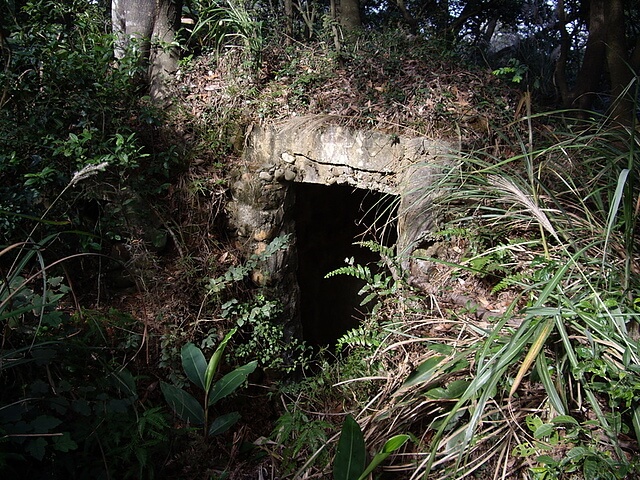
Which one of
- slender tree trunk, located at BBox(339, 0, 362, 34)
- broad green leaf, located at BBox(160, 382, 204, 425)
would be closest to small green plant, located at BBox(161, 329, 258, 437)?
broad green leaf, located at BBox(160, 382, 204, 425)

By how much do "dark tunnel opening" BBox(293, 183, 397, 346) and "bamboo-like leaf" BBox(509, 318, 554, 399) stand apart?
3.20 meters

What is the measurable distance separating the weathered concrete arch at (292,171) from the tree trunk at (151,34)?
113 cm

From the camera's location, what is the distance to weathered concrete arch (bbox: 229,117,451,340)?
3.67 meters

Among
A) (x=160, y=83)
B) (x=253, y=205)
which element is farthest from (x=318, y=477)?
(x=160, y=83)

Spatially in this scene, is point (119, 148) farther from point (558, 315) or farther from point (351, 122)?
point (558, 315)

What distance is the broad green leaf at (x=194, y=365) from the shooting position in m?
2.66

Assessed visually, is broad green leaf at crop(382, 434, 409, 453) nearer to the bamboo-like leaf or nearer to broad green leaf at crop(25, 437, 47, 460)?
the bamboo-like leaf

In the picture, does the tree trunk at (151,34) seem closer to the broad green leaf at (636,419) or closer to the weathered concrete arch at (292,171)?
the weathered concrete arch at (292,171)

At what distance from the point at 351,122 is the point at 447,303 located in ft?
5.94

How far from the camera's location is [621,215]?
2.45 m

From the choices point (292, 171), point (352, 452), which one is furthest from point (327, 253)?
point (352, 452)

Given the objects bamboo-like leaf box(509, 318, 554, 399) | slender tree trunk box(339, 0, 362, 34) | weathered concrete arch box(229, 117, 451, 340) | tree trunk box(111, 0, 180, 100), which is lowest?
bamboo-like leaf box(509, 318, 554, 399)

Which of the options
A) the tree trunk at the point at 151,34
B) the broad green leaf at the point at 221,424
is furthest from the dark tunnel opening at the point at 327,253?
the broad green leaf at the point at 221,424

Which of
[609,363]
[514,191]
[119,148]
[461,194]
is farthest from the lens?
[119,148]
